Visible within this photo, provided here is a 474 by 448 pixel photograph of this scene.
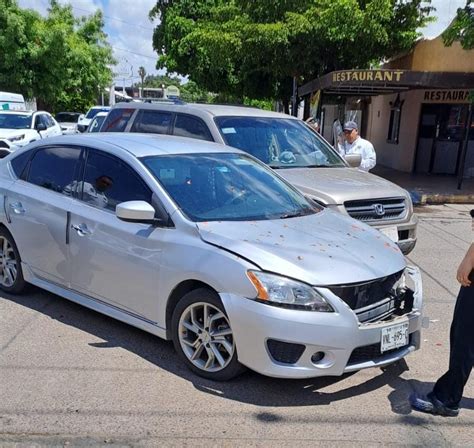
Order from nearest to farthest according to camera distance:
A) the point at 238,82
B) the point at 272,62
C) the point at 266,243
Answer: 1. the point at 266,243
2. the point at 272,62
3. the point at 238,82

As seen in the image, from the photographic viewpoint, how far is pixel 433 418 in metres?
3.34

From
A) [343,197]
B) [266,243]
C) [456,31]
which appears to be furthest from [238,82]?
[266,243]

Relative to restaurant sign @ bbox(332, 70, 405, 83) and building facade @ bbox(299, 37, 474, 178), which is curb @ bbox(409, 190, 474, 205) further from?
restaurant sign @ bbox(332, 70, 405, 83)

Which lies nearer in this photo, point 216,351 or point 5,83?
point 216,351

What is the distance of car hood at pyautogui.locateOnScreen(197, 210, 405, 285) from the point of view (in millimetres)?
3355

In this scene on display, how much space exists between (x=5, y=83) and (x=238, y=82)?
1185 cm

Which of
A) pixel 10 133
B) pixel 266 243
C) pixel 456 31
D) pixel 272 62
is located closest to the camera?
pixel 266 243

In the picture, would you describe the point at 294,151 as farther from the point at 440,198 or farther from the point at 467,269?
the point at 440,198

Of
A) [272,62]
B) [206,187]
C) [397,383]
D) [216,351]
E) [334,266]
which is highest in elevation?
[272,62]

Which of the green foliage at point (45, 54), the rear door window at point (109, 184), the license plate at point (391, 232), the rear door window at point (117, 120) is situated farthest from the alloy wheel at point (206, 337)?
the green foliage at point (45, 54)

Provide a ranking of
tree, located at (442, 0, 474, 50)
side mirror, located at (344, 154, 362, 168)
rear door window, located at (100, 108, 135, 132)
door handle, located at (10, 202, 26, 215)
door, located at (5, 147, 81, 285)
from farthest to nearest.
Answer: tree, located at (442, 0, 474, 50) < rear door window, located at (100, 108, 135, 132) < side mirror, located at (344, 154, 362, 168) < door handle, located at (10, 202, 26, 215) < door, located at (5, 147, 81, 285)

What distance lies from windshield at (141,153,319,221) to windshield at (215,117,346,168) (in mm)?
1779

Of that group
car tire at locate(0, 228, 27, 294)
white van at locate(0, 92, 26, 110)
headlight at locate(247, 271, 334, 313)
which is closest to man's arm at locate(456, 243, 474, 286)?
headlight at locate(247, 271, 334, 313)

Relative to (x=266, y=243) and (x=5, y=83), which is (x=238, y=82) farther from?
(x=266, y=243)
